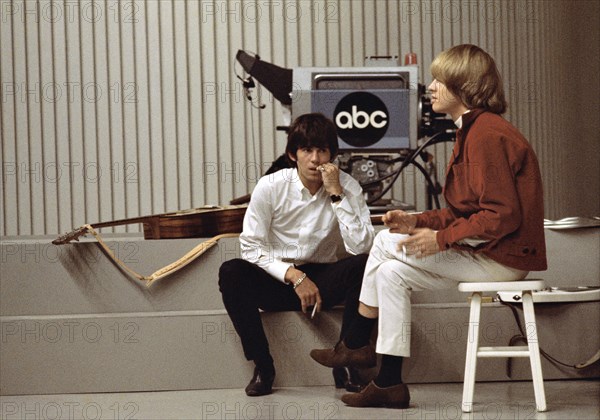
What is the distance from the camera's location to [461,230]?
2.16 metres

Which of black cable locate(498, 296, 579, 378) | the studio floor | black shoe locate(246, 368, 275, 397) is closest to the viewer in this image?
the studio floor

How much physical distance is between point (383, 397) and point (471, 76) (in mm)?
854

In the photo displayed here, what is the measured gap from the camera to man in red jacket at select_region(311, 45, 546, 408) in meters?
2.15

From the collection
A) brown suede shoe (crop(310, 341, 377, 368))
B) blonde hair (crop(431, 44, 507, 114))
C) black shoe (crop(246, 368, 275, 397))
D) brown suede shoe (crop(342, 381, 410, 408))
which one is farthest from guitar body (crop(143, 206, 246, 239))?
blonde hair (crop(431, 44, 507, 114))

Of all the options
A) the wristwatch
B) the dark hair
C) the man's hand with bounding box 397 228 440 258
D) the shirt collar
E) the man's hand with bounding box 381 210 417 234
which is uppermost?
the dark hair

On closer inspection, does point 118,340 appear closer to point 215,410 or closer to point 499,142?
point 215,410

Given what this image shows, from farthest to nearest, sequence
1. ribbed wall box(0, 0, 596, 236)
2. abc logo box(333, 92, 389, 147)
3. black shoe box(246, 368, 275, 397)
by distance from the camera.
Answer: ribbed wall box(0, 0, 596, 236) → abc logo box(333, 92, 389, 147) → black shoe box(246, 368, 275, 397)

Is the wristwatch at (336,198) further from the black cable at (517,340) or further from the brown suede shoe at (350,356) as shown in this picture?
the black cable at (517,340)

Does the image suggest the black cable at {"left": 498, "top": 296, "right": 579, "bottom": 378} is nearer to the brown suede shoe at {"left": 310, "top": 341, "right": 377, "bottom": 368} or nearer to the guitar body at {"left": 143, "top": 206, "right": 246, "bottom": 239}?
the brown suede shoe at {"left": 310, "top": 341, "right": 377, "bottom": 368}

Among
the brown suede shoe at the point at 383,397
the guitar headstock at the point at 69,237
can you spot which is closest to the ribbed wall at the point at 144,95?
the guitar headstock at the point at 69,237

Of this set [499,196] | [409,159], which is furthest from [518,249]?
[409,159]

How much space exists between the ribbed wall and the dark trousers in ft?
6.89

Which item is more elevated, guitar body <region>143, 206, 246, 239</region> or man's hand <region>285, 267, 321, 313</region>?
guitar body <region>143, 206, 246, 239</region>

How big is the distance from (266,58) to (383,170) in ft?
5.59
